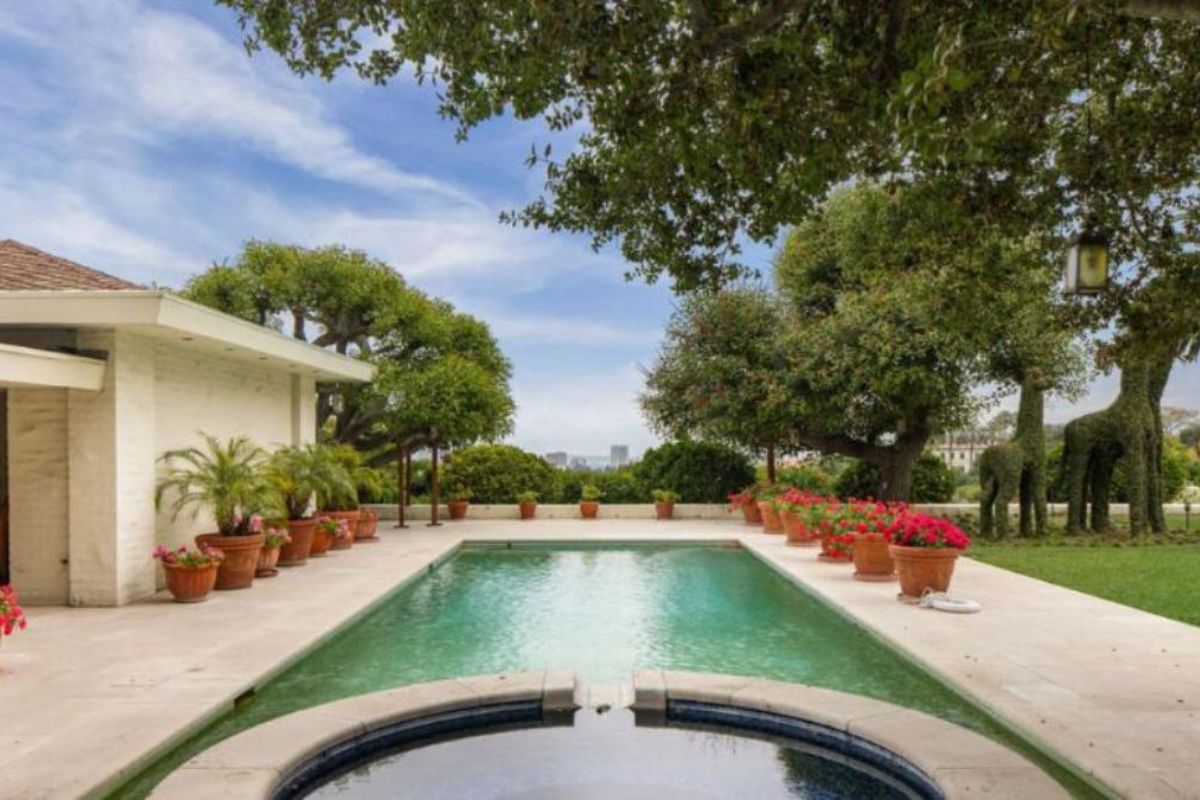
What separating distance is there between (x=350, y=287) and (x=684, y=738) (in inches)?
694

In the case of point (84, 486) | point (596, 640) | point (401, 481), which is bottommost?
point (596, 640)

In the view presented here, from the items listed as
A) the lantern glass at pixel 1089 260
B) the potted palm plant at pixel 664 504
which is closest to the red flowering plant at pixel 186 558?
the lantern glass at pixel 1089 260

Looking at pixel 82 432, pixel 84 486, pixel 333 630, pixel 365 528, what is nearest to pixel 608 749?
pixel 333 630

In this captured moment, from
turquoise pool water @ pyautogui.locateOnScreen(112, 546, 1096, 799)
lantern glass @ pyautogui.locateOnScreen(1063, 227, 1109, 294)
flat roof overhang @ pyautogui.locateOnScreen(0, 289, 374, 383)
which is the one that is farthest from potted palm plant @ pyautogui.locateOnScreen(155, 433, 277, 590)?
lantern glass @ pyautogui.locateOnScreen(1063, 227, 1109, 294)

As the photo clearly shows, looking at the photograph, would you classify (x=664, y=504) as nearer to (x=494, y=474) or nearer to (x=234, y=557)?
(x=494, y=474)

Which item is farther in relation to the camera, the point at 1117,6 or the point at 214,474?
the point at 214,474

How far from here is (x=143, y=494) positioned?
9602mm

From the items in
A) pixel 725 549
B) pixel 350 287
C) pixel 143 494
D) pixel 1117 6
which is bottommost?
pixel 725 549

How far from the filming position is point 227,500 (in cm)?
993

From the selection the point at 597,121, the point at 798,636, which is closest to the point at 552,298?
the point at 798,636

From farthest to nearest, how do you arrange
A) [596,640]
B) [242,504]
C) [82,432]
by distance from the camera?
1. [242,504]
2. [82,432]
3. [596,640]

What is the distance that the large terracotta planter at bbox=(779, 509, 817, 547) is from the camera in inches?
571

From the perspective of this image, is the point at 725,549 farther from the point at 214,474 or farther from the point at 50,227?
the point at 50,227

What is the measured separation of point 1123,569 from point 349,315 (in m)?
17.2
